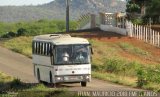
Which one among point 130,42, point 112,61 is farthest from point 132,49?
point 112,61

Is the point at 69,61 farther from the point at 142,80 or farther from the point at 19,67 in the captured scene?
the point at 19,67

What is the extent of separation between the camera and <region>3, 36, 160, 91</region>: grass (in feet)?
140

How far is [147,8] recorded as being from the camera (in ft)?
222

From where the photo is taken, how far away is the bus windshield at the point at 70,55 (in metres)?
36.3

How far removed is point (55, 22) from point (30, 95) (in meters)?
97.0

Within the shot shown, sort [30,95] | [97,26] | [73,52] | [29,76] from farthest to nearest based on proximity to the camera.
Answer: [97,26], [29,76], [73,52], [30,95]

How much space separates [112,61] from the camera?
48.1 metres

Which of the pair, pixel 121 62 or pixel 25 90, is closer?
pixel 25 90

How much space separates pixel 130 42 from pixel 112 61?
12913 millimetres

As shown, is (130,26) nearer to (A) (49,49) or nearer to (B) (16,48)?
(B) (16,48)

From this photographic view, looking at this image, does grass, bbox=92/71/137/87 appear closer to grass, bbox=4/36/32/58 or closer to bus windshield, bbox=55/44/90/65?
bus windshield, bbox=55/44/90/65

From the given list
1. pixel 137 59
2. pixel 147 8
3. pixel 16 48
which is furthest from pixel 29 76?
pixel 147 8

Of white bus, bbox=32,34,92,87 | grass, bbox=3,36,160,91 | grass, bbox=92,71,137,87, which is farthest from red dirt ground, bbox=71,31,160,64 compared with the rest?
Result: white bus, bbox=32,34,92,87

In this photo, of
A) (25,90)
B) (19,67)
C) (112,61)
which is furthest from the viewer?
(19,67)
